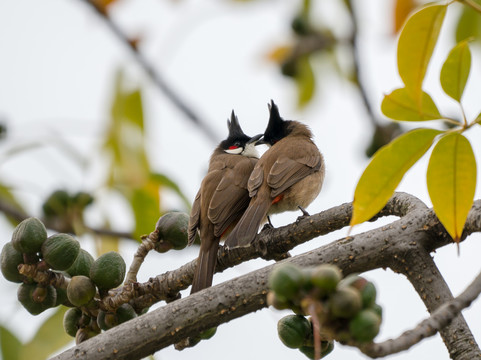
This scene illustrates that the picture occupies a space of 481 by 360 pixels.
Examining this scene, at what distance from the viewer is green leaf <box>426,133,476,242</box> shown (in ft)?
5.76

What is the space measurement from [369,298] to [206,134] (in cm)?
231

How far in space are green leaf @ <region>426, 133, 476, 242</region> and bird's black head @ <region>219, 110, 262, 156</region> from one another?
3.42 metres

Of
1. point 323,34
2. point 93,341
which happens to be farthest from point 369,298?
point 323,34

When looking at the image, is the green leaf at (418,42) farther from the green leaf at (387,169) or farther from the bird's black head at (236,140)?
the bird's black head at (236,140)

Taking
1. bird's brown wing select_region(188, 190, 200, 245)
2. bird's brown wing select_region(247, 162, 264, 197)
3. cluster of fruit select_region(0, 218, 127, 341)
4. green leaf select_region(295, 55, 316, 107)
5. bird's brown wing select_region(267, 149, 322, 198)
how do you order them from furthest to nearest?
green leaf select_region(295, 55, 316, 107)
bird's brown wing select_region(267, 149, 322, 198)
bird's brown wing select_region(247, 162, 264, 197)
bird's brown wing select_region(188, 190, 200, 245)
cluster of fruit select_region(0, 218, 127, 341)

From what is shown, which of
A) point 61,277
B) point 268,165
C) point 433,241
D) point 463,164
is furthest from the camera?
point 268,165

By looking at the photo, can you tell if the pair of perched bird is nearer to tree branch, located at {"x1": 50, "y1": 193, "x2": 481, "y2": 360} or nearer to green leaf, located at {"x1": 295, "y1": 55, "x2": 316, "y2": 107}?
green leaf, located at {"x1": 295, "y1": 55, "x2": 316, "y2": 107}

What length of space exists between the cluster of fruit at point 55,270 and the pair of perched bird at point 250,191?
59cm

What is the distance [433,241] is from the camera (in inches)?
82.7

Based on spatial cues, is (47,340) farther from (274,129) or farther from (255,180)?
(274,129)

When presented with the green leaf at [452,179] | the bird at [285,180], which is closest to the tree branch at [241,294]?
the green leaf at [452,179]

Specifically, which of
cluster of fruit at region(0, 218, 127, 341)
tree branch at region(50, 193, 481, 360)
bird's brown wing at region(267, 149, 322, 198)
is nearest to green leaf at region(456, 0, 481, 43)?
bird's brown wing at region(267, 149, 322, 198)

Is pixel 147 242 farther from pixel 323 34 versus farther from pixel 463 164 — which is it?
pixel 323 34

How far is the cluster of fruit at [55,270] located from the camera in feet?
7.66
